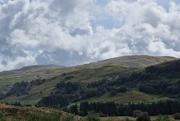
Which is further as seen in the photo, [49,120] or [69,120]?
[69,120]

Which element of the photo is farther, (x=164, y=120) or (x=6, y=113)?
(x=6, y=113)

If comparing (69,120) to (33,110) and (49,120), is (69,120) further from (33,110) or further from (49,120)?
(33,110)

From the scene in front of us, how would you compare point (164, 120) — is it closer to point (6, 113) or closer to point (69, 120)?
point (69, 120)

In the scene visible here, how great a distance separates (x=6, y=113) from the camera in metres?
181

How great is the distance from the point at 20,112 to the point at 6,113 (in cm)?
778

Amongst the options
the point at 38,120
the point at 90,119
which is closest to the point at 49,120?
the point at 38,120

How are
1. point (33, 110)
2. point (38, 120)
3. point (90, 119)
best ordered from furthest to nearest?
point (33, 110) → point (90, 119) → point (38, 120)

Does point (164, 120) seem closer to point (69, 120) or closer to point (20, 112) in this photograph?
point (69, 120)

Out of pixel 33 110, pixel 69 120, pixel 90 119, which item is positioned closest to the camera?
pixel 69 120

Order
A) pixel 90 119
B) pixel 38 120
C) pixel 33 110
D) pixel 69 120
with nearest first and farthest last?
pixel 38 120 < pixel 69 120 < pixel 90 119 < pixel 33 110

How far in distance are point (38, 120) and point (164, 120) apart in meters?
51.4

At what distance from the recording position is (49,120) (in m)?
147

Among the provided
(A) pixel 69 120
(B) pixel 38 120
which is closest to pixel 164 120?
(A) pixel 69 120

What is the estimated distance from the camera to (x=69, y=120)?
15712cm
